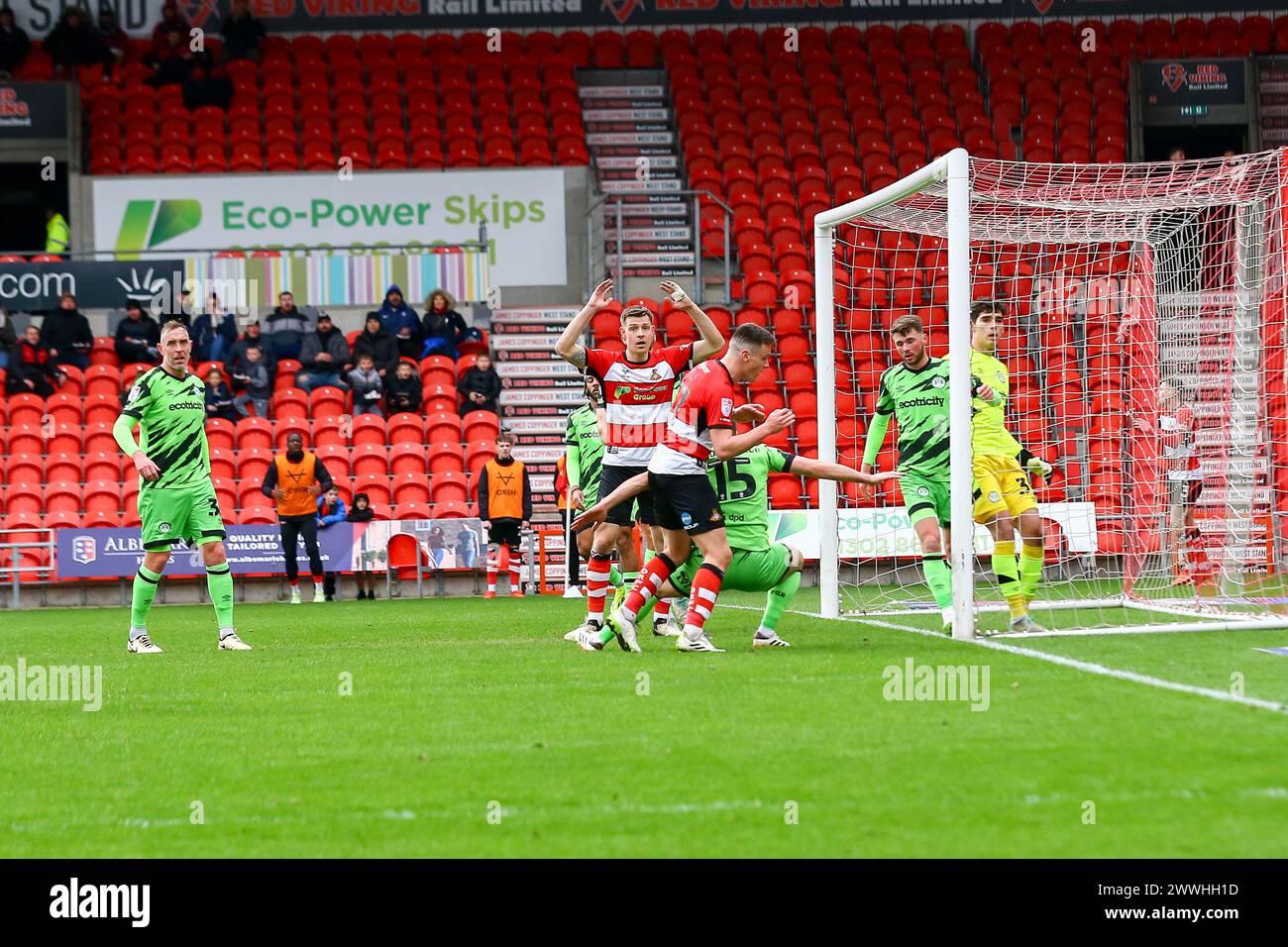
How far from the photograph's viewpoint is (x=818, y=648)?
34.6 ft

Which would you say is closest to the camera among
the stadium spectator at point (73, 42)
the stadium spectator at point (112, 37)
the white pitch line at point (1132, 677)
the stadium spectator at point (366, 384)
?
the white pitch line at point (1132, 677)

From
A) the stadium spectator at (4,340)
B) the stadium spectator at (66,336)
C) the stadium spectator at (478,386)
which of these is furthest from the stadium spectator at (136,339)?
the stadium spectator at (478,386)

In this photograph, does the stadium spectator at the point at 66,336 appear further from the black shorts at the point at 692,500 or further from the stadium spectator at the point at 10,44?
the black shorts at the point at 692,500

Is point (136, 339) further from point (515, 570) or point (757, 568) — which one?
point (757, 568)

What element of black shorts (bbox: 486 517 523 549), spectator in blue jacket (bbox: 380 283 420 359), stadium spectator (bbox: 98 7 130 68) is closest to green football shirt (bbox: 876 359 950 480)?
black shorts (bbox: 486 517 523 549)

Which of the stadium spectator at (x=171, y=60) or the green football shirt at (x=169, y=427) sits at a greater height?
the stadium spectator at (x=171, y=60)

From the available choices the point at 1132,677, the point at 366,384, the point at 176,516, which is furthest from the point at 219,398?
the point at 1132,677

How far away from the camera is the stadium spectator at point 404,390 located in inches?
923

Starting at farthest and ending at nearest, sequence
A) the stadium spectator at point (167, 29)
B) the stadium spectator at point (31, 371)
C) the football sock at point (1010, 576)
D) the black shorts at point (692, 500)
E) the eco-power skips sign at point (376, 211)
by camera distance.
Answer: the stadium spectator at point (167, 29) → the eco-power skips sign at point (376, 211) → the stadium spectator at point (31, 371) → the football sock at point (1010, 576) → the black shorts at point (692, 500)

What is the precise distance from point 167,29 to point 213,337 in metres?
8.57

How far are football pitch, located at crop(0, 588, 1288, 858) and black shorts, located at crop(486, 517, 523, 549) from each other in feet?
33.1

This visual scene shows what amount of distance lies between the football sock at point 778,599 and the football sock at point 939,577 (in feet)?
3.88

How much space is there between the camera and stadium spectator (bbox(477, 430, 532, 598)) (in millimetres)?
20703

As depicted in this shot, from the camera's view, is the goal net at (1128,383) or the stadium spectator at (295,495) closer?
the goal net at (1128,383)
